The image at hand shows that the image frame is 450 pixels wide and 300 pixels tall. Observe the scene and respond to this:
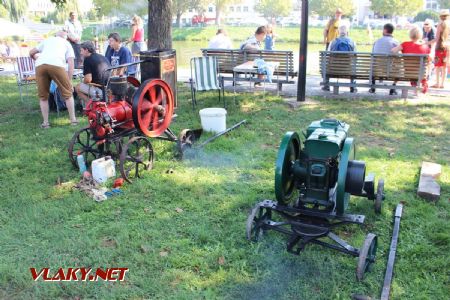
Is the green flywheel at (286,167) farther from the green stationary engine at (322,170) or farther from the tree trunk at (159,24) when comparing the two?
the tree trunk at (159,24)

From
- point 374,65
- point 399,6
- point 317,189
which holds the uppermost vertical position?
point 399,6

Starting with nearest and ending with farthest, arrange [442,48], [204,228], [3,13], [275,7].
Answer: [204,228] → [442,48] → [3,13] → [275,7]

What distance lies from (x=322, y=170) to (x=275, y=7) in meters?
63.5

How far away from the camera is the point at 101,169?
16.7 feet

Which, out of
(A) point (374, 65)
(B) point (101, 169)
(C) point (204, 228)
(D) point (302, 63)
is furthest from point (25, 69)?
(A) point (374, 65)

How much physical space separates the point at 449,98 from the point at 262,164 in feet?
17.1

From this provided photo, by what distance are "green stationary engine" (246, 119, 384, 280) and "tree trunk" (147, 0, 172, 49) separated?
5943 millimetres

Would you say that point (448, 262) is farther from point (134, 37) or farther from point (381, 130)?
point (134, 37)

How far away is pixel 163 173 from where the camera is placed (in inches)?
212

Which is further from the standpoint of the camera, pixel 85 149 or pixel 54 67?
pixel 54 67

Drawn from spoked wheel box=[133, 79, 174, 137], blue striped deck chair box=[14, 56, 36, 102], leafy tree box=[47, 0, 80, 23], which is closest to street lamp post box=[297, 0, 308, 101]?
spoked wheel box=[133, 79, 174, 137]

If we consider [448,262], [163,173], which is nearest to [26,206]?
[163,173]

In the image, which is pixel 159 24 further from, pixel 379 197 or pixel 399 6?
pixel 399 6

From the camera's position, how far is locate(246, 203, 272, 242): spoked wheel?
3828mm
